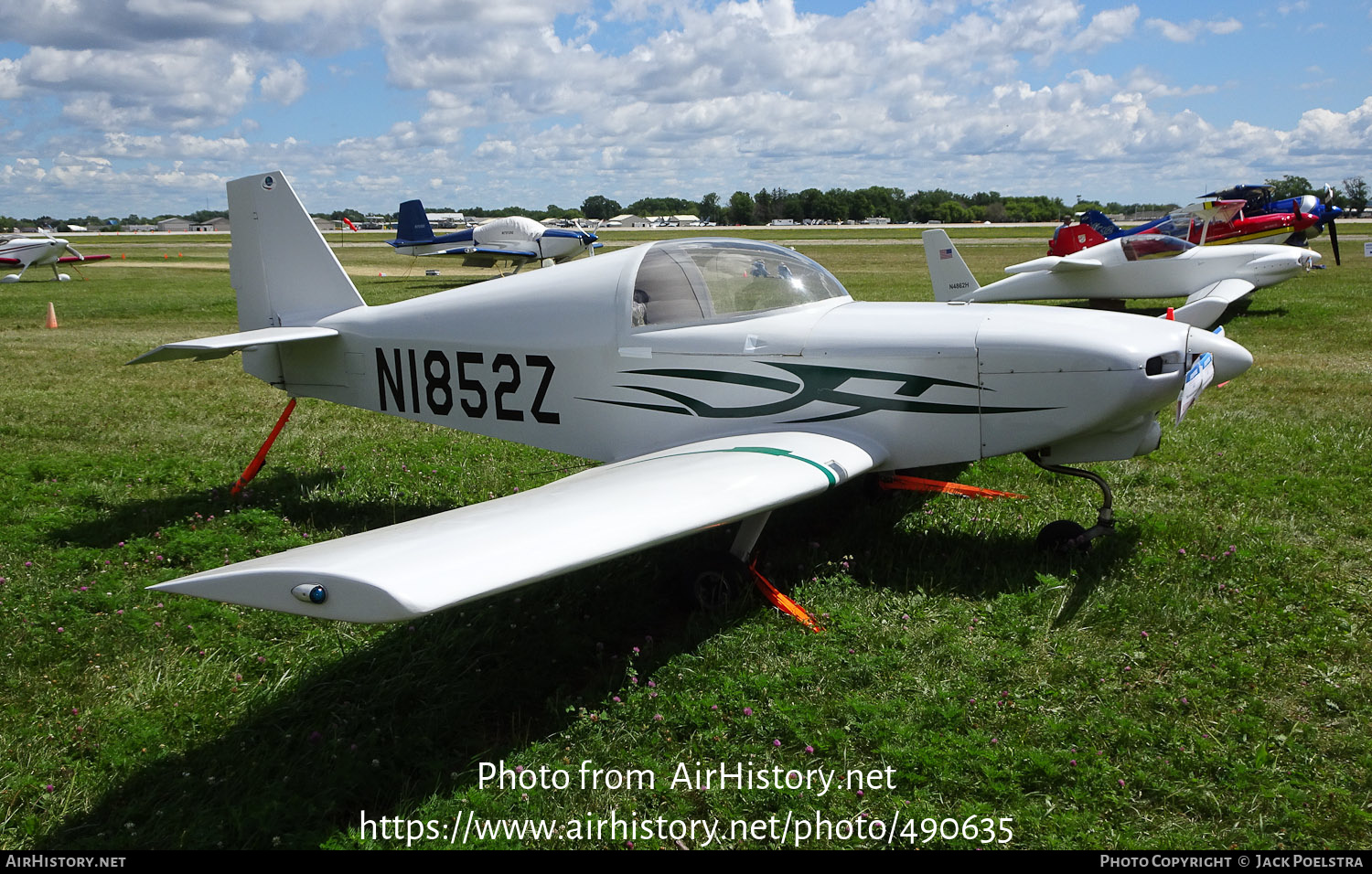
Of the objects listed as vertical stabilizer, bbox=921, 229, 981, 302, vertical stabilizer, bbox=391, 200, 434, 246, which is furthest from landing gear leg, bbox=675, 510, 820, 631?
vertical stabilizer, bbox=391, 200, 434, 246

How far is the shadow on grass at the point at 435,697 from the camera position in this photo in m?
3.04

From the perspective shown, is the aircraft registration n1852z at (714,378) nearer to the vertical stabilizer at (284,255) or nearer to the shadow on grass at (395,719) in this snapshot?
the vertical stabilizer at (284,255)

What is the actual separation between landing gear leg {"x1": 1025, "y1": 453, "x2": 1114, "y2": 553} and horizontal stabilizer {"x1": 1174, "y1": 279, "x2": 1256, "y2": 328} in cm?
691

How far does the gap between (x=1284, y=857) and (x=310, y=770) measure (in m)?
3.27

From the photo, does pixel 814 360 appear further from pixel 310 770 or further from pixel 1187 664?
pixel 310 770

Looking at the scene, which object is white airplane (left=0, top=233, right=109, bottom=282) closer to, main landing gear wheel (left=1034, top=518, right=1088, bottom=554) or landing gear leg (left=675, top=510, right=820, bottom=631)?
landing gear leg (left=675, top=510, right=820, bottom=631)

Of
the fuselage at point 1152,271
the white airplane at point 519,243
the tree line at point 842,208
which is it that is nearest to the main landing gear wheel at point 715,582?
the fuselage at point 1152,271

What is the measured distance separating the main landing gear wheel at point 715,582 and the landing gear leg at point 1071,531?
5.87 ft

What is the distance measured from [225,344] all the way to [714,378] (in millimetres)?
3145

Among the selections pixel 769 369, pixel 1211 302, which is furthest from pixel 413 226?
pixel 769 369

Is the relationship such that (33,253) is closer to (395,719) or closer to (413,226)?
(413,226)

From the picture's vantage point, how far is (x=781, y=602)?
440cm

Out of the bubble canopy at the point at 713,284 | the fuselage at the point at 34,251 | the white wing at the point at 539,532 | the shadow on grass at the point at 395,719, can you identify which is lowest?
the shadow on grass at the point at 395,719

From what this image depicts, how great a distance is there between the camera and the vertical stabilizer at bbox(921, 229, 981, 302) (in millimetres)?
15734
